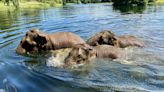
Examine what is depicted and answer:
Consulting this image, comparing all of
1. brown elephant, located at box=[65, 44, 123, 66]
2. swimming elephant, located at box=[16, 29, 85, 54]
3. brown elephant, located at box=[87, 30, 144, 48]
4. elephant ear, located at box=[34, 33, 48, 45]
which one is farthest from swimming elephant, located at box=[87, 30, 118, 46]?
elephant ear, located at box=[34, 33, 48, 45]

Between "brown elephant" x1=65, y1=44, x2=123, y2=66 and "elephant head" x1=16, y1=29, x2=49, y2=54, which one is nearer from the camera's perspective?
"brown elephant" x1=65, y1=44, x2=123, y2=66

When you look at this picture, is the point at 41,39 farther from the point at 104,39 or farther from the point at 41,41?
the point at 104,39

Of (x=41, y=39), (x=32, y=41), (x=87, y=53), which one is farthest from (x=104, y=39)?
(x=32, y=41)

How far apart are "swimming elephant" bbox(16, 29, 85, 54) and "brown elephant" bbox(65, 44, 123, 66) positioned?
243cm

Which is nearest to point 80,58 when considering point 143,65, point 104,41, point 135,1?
point 143,65

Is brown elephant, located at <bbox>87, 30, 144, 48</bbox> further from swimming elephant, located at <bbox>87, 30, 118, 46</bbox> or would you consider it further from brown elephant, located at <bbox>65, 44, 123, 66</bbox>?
brown elephant, located at <bbox>65, 44, 123, 66</bbox>

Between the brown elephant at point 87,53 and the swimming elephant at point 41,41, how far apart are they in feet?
7.96

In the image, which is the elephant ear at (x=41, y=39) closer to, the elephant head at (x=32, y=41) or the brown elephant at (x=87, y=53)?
the elephant head at (x=32, y=41)

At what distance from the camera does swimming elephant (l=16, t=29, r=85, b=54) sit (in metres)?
12.9

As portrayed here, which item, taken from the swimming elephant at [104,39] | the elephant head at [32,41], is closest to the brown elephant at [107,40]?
the swimming elephant at [104,39]

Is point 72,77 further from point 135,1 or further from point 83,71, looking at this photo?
point 135,1

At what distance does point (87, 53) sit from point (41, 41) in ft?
11.2

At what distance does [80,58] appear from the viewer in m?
10.0

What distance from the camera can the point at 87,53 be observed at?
1041 centimetres
